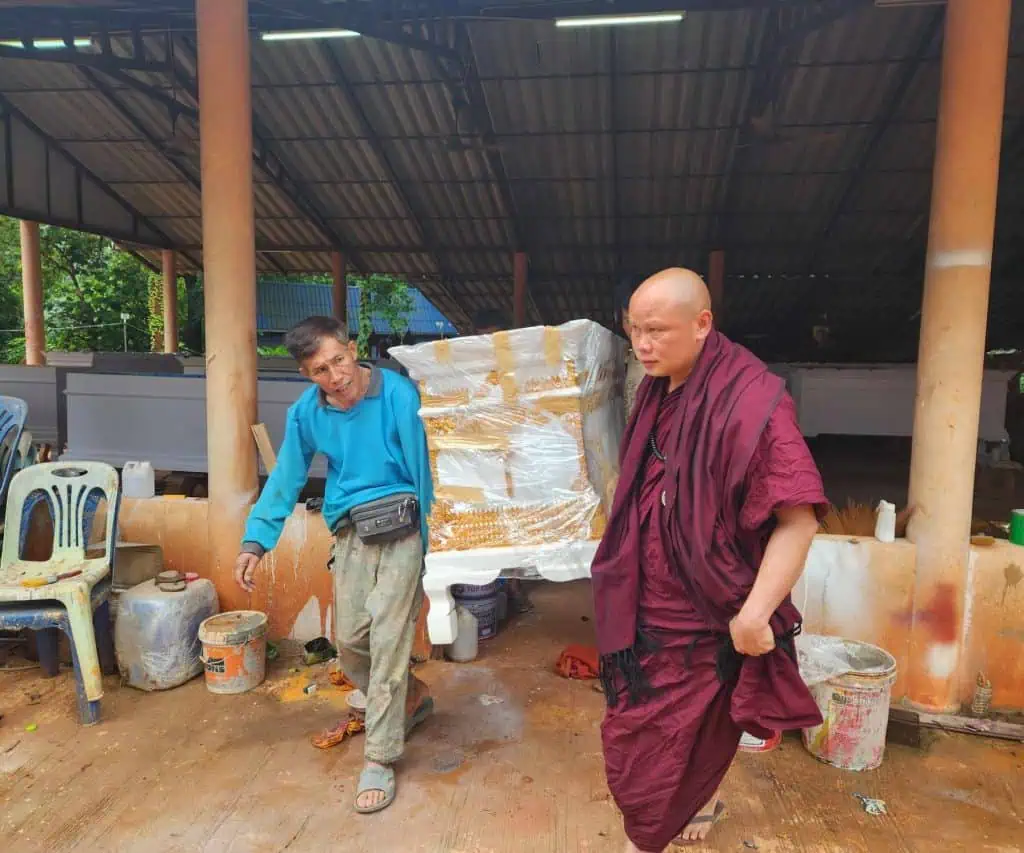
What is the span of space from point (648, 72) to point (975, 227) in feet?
15.6

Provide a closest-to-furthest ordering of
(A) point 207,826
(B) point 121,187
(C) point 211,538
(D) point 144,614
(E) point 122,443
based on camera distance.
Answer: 1. (A) point 207,826
2. (D) point 144,614
3. (C) point 211,538
4. (E) point 122,443
5. (B) point 121,187

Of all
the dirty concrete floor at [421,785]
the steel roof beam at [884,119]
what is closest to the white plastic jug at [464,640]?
the dirty concrete floor at [421,785]

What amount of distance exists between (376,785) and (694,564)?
1.69m

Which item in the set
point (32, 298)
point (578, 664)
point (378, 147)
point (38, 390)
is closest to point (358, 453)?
point (578, 664)

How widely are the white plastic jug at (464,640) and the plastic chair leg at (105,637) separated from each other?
1.78 metres

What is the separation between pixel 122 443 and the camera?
6184 mm

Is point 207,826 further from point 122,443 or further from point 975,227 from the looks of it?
point 122,443

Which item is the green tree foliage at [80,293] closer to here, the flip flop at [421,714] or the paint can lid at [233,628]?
the paint can lid at [233,628]

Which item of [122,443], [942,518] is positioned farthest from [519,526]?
[122,443]

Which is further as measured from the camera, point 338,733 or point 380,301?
point 380,301

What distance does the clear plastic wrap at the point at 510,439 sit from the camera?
2.69 m

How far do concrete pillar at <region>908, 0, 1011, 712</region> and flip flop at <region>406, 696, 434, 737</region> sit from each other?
233 centimetres

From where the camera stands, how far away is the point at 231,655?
11.5 ft

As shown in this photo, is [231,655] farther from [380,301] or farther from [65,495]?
[380,301]
